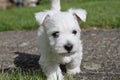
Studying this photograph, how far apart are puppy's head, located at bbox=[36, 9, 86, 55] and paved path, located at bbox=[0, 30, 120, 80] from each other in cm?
75

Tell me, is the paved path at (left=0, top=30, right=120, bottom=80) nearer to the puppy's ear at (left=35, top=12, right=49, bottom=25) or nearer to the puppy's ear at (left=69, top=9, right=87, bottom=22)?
the puppy's ear at (left=69, top=9, right=87, bottom=22)

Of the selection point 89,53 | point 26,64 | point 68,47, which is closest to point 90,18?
point 89,53

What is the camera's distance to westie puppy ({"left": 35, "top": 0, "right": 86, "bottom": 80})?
17.1 ft

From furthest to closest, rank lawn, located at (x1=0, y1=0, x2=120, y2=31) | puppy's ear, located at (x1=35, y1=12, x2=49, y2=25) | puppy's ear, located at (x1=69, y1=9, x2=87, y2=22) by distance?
lawn, located at (x1=0, y1=0, x2=120, y2=31) < puppy's ear, located at (x1=69, y1=9, x2=87, y2=22) < puppy's ear, located at (x1=35, y1=12, x2=49, y2=25)

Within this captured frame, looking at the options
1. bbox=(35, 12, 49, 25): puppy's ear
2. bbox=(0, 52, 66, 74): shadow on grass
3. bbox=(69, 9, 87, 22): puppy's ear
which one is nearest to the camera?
bbox=(35, 12, 49, 25): puppy's ear

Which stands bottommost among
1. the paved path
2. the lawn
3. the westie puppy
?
the lawn

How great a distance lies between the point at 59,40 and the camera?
17.1 feet

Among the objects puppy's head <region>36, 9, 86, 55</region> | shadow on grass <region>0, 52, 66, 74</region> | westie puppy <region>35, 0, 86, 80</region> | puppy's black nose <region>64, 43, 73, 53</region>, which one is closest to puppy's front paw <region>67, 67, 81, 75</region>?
westie puppy <region>35, 0, 86, 80</region>

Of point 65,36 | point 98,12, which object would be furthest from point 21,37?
point 65,36

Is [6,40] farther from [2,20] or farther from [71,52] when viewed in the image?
[71,52]

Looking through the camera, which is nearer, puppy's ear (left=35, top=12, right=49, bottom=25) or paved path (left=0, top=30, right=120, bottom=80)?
puppy's ear (left=35, top=12, right=49, bottom=25)

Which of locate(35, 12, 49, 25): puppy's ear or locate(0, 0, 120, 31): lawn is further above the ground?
locate(35, 12, 49, 25): puppy's ear

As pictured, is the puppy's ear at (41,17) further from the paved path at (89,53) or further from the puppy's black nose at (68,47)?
the paved path at (89,53)

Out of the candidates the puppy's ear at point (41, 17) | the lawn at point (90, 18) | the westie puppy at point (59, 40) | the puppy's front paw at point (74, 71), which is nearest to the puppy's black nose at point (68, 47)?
the westie puppy at point (59, 40)
